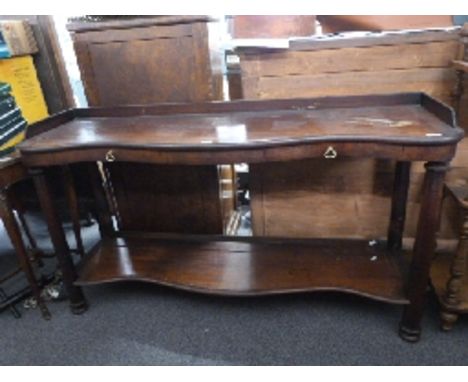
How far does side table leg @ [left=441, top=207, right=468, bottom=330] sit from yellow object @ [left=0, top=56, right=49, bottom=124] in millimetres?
2236

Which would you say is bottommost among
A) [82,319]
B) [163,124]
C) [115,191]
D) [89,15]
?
[82,319]

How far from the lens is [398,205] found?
173cm

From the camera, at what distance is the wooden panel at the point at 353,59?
1592 mm

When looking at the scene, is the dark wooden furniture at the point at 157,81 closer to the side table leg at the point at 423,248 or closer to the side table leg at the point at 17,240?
the side table leg at the point at 17,240

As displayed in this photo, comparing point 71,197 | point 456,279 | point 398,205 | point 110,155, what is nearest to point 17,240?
point 71,197

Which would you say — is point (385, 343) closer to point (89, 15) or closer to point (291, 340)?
point (291, 340)

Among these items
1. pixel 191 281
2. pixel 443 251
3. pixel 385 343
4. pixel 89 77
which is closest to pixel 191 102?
pixel 89 77

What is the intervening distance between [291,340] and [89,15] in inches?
67.4

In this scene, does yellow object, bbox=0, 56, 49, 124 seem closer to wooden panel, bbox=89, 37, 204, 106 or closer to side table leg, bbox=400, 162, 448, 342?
wooden panel, bbox=89, 37, 204, 106

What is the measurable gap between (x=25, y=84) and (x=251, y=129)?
1530 millimetres

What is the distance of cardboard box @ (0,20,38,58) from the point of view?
1979mm

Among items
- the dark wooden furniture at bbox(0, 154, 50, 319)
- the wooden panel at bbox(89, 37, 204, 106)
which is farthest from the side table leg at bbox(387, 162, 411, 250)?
the dark wooden furniture at bbox(0, 154, 50, 319)

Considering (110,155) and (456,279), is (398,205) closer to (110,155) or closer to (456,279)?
(456,279)

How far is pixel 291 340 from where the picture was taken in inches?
62.3
